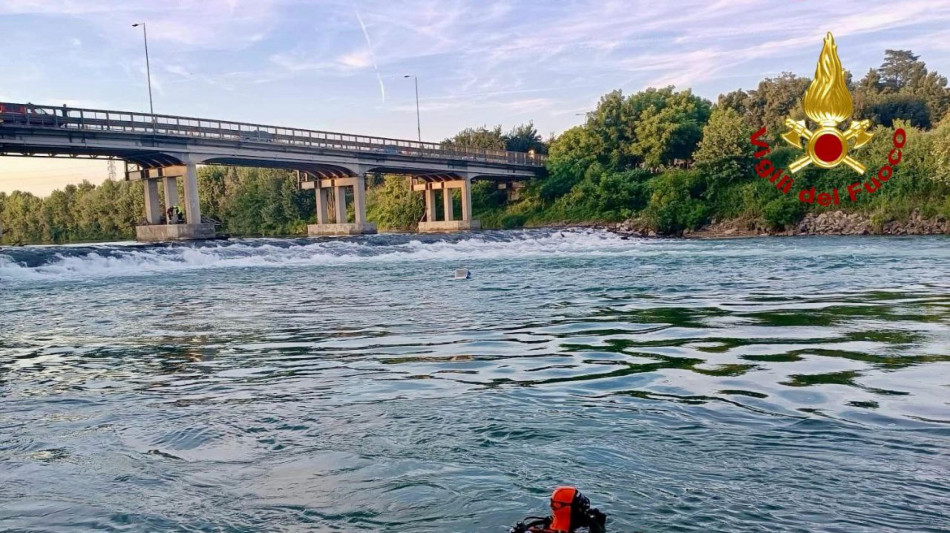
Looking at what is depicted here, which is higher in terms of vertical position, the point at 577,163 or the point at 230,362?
the point at 577,163

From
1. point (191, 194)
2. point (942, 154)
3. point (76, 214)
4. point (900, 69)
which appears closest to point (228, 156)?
point (191, 194)

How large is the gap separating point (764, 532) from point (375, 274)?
2217cm

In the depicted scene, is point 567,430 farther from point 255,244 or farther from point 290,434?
point 255,244

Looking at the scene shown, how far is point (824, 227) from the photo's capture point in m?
52.5

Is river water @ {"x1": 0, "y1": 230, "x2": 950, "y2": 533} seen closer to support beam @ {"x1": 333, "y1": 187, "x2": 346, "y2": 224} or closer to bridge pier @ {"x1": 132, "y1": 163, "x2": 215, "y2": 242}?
bridge pier @ {"x1": 132, "y1": 163, "x2": 215, "y2": 242}

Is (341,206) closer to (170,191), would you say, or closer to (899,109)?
(170,191)

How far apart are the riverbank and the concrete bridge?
17.4 m

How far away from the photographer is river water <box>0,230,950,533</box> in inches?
165

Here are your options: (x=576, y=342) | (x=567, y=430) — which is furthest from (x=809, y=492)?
(x=576, y=342)

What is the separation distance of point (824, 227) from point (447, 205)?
38.3 meters

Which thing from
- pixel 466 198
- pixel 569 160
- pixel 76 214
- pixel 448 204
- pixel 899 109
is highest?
pixel 899 109

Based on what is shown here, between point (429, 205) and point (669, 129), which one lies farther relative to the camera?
point (429, 205)

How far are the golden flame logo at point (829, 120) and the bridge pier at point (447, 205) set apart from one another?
102 feet

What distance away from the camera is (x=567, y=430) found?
5652mm
